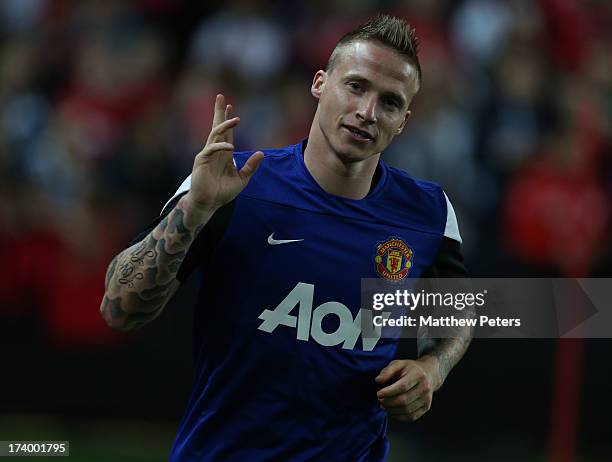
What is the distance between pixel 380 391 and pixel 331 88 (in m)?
1.15

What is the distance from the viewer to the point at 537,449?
7855 millimetres

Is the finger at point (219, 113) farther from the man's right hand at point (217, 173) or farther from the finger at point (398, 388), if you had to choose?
the finger at point (398, 388)

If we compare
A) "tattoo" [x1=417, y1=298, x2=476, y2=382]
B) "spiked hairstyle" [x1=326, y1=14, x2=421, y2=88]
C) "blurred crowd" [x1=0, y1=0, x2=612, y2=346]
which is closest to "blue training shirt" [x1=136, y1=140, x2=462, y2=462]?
"tattoo" [x1=417, y1=298, x2=476, y2=382]

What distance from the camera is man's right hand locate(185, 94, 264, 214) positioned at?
3529 millimetres

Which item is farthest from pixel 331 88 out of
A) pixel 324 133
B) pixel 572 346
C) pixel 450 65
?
pixel 450 65

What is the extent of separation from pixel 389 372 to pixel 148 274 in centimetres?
93

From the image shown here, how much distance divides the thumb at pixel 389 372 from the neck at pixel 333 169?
68 centimetres

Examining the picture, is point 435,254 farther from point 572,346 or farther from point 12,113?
point 12,113

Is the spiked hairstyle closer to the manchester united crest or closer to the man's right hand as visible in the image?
the manchester united crest

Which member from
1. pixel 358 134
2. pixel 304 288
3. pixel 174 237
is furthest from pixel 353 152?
pixel 174 237

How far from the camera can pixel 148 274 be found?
12.1 feet

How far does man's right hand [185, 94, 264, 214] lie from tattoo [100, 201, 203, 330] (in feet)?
0.34

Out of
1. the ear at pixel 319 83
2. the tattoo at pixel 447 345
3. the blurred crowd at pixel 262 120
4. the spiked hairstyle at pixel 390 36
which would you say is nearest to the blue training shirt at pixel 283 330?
the tattoo at pixel 447 345

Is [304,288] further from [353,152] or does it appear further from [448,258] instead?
[448,258]
